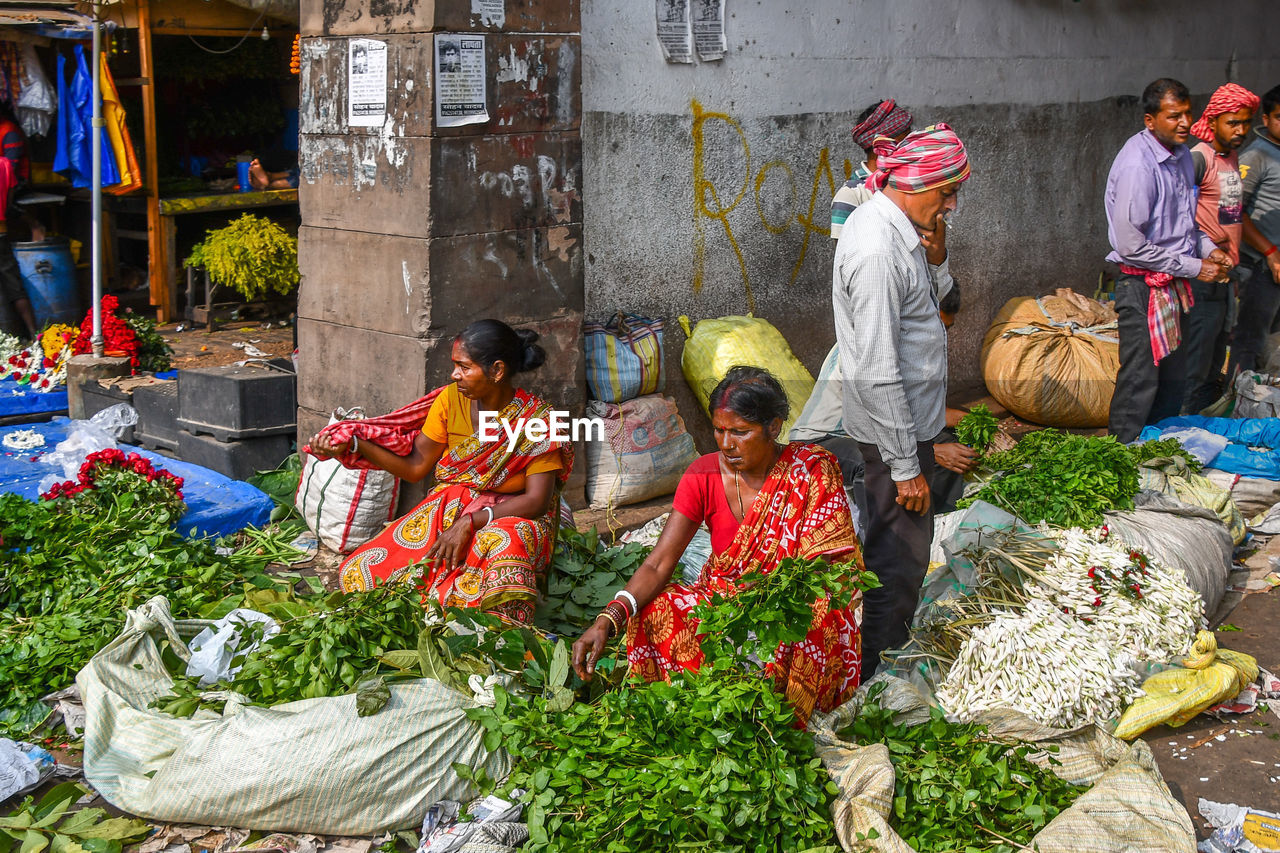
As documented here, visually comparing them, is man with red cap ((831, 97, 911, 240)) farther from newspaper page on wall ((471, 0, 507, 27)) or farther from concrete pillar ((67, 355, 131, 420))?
concrete pillar ((67, 355, 131, 420))

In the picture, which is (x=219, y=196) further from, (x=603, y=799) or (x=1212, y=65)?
(x=1212, y=65)

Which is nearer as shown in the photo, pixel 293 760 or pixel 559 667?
pixel 293 760

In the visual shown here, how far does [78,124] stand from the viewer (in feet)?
27.3

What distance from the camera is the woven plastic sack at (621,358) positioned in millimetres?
5566

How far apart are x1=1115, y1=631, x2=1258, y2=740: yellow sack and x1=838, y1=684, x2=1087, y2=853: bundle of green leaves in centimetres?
73

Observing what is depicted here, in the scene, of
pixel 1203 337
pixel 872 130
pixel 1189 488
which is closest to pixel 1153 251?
pixel 1203 337

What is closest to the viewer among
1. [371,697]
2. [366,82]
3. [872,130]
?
[371,697]

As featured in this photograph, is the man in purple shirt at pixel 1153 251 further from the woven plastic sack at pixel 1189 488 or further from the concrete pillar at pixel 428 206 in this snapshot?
the concrete pillar at pixel 428 206

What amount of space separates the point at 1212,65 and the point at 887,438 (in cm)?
801

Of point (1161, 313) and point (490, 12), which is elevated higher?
point (490, 12)

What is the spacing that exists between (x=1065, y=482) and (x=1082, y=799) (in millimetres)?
2058

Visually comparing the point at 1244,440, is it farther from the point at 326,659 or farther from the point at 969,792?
the point at 326,659

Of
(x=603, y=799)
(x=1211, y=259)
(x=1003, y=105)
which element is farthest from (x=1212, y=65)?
(x=603, y=799)

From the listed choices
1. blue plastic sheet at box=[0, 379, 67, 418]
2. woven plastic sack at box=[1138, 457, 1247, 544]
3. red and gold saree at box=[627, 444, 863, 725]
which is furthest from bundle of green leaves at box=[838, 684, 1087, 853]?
blue plastic sheet at box=[0, 379, 67, 418]
